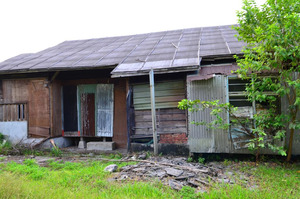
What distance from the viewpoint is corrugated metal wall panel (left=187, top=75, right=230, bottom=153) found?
260 inches

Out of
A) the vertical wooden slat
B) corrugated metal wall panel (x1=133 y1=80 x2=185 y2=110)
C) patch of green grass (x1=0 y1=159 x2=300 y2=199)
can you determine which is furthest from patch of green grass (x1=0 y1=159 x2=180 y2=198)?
the vertical wooden slat

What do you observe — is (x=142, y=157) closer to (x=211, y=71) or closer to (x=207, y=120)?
(x=207, y=120)

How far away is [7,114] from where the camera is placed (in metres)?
9.19

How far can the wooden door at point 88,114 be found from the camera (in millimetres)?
8977

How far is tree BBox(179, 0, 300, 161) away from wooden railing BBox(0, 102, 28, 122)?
21.9ft

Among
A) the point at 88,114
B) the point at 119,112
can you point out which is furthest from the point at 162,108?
the point at 88,114

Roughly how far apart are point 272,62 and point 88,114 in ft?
21.9

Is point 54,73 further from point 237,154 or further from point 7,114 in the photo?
point 237,154

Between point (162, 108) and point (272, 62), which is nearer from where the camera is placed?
point (272, 62)

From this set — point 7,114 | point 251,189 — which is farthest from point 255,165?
point 7,114

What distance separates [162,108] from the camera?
24.9ft

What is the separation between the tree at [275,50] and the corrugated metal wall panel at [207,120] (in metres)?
0.90

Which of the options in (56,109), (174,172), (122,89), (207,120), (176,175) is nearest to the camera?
(176,175)

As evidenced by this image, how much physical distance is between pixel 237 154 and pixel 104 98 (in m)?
5.17
